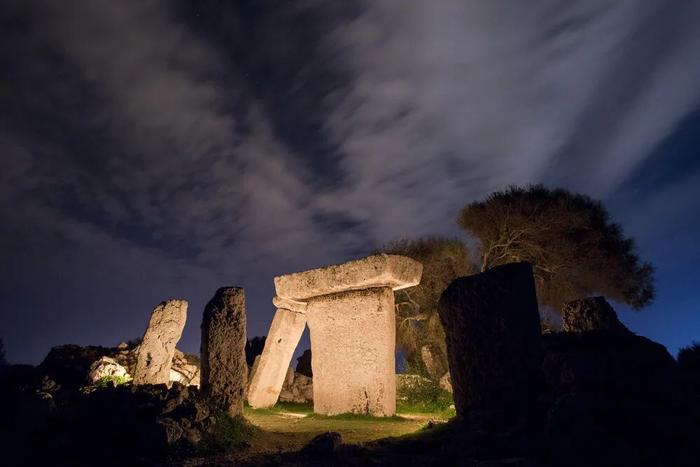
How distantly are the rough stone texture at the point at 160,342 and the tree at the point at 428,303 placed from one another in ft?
25.0

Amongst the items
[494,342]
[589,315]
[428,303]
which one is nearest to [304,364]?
[428,303]

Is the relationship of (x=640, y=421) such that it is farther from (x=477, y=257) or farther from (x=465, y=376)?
(x=477, y=257)

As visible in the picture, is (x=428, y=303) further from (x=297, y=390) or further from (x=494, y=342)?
(x=494, y=342)

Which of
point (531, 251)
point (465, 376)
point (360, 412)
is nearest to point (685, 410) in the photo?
point (465, 376)

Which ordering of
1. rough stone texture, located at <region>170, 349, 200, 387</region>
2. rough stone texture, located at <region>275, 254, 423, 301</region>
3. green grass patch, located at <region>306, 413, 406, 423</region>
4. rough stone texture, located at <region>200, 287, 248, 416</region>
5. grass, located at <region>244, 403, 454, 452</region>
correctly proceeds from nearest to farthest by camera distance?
grass, located at <region>244, 403, 454, 452</region>
rough stone texture, located at <region>200, 287, 248, 416</region>
green grass patch, located at <region>306, 413, 406, 423</region>
rough stone texture, located at <region>275, 254, 423, 301</region>
rough stone texture, located at <region>170, 349, 200, 387</region>

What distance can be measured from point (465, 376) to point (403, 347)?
11.3 meters

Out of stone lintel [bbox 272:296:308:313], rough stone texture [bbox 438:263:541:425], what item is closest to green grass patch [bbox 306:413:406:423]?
stone lintel [bbox 272:296:308:313]

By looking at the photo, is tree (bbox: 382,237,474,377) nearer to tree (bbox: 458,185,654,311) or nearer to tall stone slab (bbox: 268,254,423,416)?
tree (bbox: 458,185,654,311)

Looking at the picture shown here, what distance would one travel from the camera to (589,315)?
20.8 ft

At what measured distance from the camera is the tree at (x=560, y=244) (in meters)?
16.0

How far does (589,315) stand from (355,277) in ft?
13.9

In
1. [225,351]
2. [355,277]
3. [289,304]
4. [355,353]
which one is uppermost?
[355,277]

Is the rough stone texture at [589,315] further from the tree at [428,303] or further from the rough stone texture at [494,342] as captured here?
the tree at [428,303]

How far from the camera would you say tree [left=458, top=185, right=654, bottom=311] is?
16.0 metres
